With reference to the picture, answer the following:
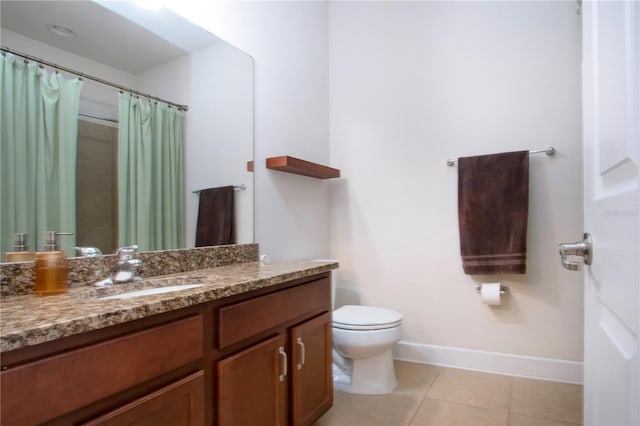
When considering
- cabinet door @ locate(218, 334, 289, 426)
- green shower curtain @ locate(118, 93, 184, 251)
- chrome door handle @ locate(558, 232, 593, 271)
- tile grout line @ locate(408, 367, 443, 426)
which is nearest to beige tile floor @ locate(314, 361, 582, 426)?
tile grout line @ locate(408, 367, 443, 426)

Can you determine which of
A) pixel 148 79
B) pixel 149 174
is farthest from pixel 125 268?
pixel 148 79

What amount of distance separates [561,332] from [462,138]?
4.36 feet

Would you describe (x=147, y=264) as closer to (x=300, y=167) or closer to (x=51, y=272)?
(x=51, y=272)

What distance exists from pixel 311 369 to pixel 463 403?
95 cm

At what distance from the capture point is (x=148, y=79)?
4.90 ft

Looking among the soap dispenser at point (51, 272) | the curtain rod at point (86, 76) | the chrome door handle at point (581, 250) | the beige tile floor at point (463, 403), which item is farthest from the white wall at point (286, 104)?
the chrome door handle at point (581, 250)

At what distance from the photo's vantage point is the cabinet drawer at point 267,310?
1.13m

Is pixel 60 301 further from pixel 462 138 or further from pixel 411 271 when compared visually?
pixel 462 138

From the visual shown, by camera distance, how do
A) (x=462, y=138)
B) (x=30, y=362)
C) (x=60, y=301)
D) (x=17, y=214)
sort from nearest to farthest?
1. (x=30, y=362)
2. (x=60, y=301)
3. (x=17, y=214)
4. (x=462, y=138)

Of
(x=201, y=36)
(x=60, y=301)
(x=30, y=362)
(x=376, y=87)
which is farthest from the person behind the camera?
(x=376, y=87)

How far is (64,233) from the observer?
1.19 m

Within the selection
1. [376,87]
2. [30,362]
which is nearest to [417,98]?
[376,87]

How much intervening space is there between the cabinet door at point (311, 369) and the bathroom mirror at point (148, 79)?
2.03ft

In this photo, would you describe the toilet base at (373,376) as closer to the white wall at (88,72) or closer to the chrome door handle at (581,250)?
the chrome door handle at (581,250)
